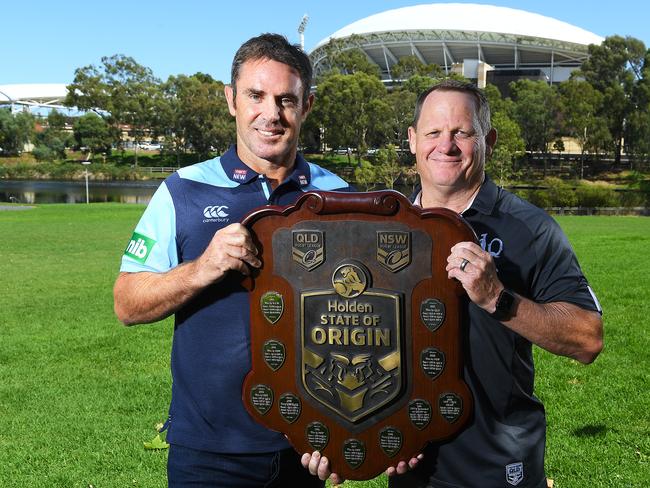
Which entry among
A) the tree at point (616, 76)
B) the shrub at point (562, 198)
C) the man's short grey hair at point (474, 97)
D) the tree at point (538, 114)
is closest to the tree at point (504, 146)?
the tree at point (538, 114)

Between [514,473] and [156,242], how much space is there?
1.54m

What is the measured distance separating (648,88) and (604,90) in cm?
432

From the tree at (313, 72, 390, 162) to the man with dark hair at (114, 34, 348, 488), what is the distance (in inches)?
2137

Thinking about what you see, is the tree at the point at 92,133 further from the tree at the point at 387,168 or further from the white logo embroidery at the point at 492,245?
the white logo embroidery at the point at 492,245

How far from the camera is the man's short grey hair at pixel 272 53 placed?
8.59ft

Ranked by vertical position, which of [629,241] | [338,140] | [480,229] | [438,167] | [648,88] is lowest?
[629,241]

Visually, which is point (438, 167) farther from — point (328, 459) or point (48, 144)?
point (48, 144)

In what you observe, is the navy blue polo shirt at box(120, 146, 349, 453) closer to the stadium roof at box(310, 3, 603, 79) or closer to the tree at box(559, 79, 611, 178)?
the tree at box(559, 79, 611, 178)

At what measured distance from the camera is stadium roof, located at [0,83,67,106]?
142m

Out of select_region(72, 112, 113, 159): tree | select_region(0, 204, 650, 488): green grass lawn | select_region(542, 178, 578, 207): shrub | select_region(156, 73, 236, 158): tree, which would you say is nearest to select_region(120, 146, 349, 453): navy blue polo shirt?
select_region(0, 204, 650, 488): green grass lawn

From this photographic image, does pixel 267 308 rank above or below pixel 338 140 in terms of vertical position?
below

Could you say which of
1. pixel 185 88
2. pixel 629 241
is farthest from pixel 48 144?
pixel 629 241

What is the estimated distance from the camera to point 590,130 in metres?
55.6

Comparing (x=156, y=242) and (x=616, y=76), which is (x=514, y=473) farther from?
(x=616, y=76)
